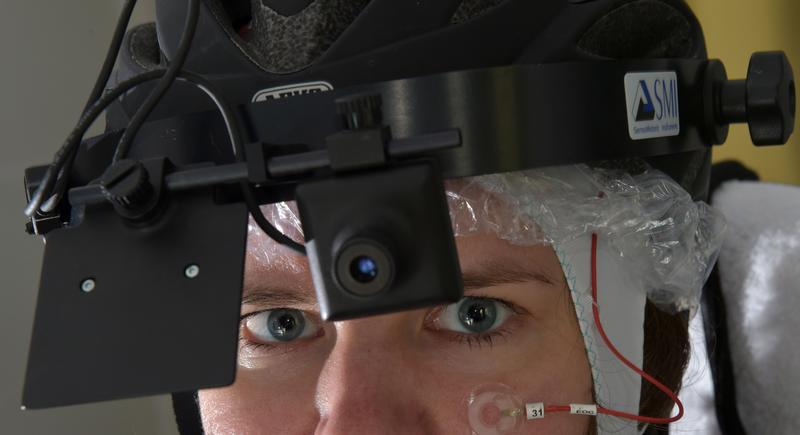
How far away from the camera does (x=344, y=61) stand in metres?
0.81

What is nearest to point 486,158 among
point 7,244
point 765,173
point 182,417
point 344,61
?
point 344,61

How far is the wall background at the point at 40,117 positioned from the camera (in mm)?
1413

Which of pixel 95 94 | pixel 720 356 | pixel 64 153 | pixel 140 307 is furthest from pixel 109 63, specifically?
pixel 720 356

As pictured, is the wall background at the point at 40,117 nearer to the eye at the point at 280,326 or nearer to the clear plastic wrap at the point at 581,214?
the eye at the point at 280,326

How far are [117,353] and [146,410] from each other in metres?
1.08

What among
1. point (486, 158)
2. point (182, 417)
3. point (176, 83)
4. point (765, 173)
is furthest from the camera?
point (765, 173)

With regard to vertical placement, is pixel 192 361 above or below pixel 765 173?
above

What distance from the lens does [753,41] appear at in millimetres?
1741

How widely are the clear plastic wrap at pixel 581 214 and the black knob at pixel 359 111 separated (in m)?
0.25

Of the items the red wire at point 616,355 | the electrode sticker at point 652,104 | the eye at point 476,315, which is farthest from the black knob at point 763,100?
the eye at point 476,315

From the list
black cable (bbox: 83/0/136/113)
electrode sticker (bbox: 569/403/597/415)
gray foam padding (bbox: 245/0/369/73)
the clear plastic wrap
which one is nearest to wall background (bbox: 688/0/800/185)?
the clear plastic wrap

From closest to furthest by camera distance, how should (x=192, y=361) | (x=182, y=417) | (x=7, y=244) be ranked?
(x=192, y=361), (x=182, y=417), (x=7, y=244)

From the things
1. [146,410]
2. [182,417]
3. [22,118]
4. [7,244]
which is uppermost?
[22,118]

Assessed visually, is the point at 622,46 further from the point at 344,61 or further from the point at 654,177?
the point at 344,61
